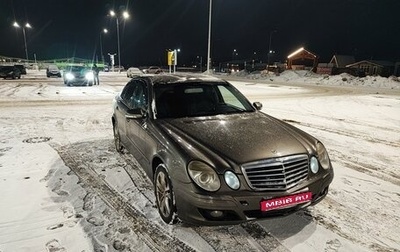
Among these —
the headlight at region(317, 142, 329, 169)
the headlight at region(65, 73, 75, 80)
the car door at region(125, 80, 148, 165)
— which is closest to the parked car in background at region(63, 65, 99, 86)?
the headlight at region(65, 73, 75, 80)

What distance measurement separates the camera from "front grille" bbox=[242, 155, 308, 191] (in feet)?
9.40

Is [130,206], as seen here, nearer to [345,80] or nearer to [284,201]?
[284,201]

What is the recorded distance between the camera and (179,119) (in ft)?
12.9

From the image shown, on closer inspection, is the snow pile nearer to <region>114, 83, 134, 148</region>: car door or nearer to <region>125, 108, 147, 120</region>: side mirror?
<region>114, 83, 134, 148</region>: car door

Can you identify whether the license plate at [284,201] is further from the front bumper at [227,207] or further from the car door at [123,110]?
the car door at [123,110]

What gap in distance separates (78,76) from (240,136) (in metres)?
20.2

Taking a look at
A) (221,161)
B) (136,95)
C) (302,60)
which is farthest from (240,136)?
(302,60)

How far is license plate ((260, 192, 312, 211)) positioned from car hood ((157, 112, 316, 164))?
0.43 meters

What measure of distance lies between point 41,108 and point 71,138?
5.40 m

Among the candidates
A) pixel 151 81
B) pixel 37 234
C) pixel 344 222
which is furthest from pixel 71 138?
pixel 344 222

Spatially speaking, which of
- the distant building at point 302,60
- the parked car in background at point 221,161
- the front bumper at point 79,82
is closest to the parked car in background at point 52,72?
the front bumper at point 79,82

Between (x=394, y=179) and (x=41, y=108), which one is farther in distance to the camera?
(x=41, y=108)

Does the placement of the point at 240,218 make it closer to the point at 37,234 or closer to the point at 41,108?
the point at 37,234

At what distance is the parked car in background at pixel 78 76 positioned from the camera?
21047mm
